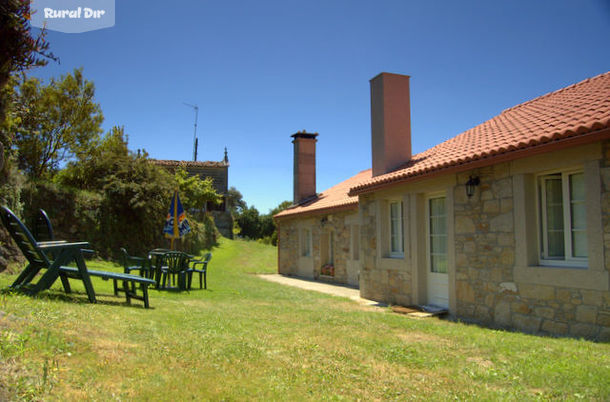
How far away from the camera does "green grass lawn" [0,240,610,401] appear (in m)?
3.10

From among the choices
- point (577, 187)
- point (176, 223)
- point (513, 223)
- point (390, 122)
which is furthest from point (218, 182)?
point (577, 187)

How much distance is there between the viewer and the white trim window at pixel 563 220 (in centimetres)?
579

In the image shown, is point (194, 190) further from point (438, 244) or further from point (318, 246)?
point (438, 244)

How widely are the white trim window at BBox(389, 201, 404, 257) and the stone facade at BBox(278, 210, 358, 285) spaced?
13.1ft

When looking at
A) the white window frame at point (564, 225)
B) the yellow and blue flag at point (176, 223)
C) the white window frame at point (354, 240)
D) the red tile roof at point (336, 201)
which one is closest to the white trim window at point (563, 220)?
the white window frame at point (564, 225)

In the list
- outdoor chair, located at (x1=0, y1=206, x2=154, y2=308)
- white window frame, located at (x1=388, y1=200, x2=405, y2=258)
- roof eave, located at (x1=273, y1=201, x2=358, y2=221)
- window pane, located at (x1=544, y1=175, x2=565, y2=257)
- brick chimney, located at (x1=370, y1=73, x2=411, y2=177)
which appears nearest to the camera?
outdoor chair, located at (x1=0, y1=206, x2=154, y2=308)

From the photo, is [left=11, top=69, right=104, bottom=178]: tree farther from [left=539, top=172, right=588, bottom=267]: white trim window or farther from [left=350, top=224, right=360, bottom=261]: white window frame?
[left=539, top=172, right=588, bottom=267]: white trim window

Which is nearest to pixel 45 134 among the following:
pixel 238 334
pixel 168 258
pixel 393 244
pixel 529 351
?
pixel 168 258

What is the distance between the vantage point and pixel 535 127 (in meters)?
6.86

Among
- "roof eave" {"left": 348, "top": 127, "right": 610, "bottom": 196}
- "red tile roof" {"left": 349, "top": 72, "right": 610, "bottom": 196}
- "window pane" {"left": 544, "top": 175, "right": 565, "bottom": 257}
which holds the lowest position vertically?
"window pane" {"left": 544, "top": 175, "right": 565, "bottom": 257}

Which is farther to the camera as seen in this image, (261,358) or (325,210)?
(325,210)

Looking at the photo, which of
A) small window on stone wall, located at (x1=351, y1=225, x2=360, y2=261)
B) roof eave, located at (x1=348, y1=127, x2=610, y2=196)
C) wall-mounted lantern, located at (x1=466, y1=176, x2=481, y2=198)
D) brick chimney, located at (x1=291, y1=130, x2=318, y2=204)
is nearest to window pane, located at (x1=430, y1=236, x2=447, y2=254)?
roof eave, located at (x1=348, y1=127, x2=610, y2=196)

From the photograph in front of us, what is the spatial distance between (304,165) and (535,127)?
1424 centimetres

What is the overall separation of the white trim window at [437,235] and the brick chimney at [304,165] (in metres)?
12.1
